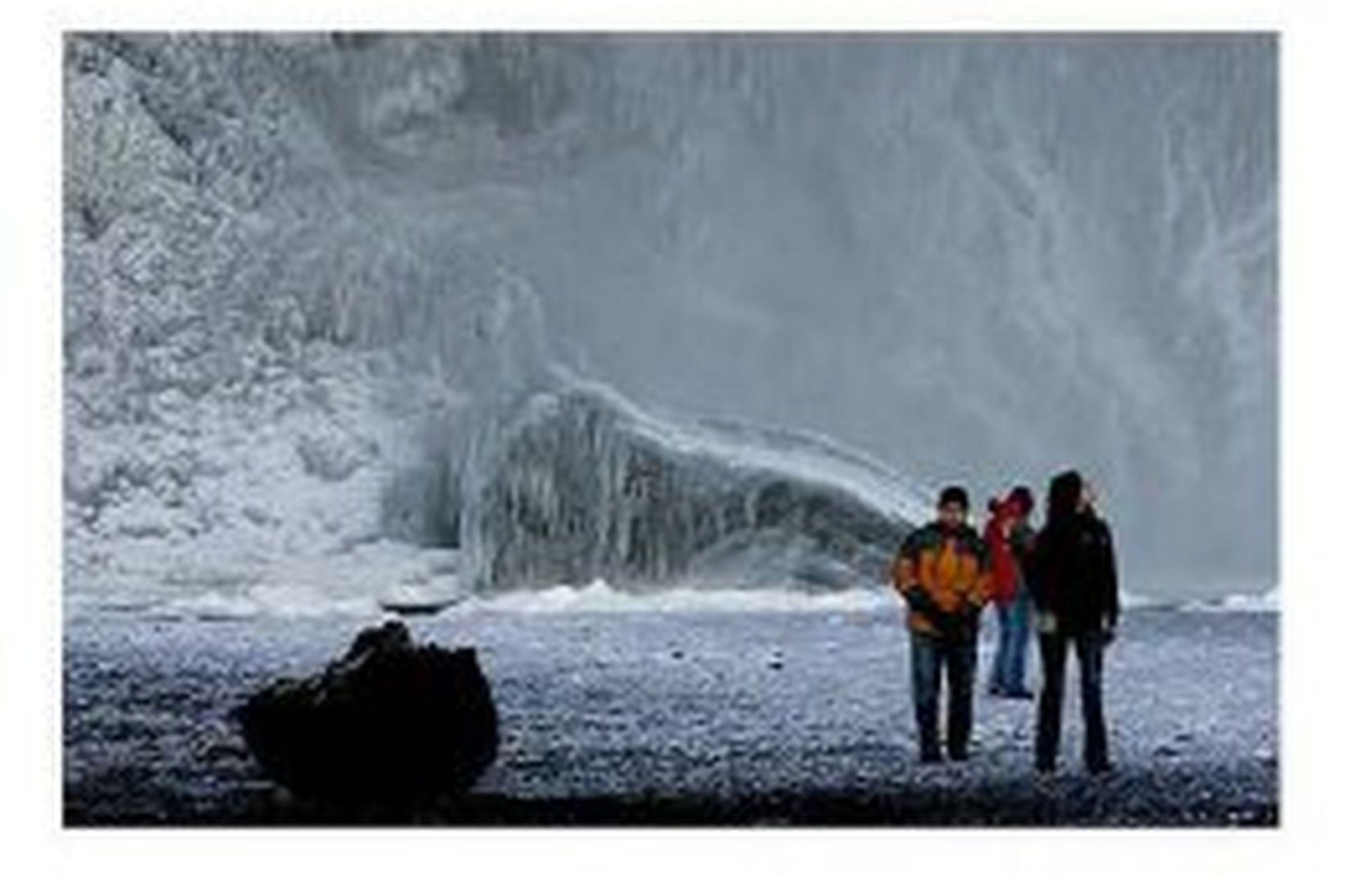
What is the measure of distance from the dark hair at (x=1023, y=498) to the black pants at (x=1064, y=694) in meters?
0.37

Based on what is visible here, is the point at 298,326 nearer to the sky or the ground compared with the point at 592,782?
nearer to the sky

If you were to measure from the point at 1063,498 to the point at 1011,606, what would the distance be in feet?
1.23

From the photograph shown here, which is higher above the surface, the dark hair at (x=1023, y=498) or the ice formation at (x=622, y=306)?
the ice formation at (x=622, y=306)

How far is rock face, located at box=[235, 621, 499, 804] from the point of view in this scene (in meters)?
10.3

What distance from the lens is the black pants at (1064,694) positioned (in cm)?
1028

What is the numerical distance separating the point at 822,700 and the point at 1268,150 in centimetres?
205

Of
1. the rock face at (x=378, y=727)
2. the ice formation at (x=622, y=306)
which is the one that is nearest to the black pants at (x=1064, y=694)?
the ice formation at (x=622, y=306)

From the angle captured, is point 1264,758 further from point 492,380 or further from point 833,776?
point 492,380

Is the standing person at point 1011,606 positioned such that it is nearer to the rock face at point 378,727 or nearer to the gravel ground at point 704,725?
the gravel ground at point 704,725

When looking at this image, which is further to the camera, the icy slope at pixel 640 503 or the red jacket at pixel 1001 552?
the icy slope at pixel 640 503

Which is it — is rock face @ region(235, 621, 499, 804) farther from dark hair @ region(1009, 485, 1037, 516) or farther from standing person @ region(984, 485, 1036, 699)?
dark hair @ region(1009, 485, 1037, 516)

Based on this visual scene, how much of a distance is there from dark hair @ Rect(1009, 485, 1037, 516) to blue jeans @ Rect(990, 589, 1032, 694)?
0.25 metres
